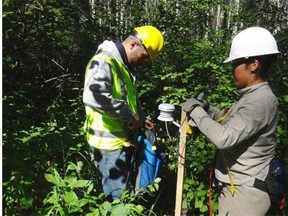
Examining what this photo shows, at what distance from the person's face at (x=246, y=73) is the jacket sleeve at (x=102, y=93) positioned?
0.97 metres

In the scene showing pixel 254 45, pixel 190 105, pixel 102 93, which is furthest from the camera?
pixel 102 93

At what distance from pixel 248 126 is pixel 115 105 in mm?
1079

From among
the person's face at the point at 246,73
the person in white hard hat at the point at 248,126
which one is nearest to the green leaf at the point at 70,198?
the person in white hard hat at the point at 248,126

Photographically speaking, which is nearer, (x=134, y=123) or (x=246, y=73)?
(x=246, y=73)

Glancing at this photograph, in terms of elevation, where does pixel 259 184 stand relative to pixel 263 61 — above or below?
below

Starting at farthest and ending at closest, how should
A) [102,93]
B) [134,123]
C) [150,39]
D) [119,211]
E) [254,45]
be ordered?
[150,39]
[134,123]
[102,93]
[254,45]
[119,211]

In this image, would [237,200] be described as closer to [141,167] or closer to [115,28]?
[141,167]

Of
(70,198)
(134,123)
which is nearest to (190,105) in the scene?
(134,123)

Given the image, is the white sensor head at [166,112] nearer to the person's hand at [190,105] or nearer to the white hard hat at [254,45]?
the person's hand at [190,105]

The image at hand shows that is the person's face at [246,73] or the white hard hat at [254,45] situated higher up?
the white hard hat at [254,45]

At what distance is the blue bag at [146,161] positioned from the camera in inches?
126

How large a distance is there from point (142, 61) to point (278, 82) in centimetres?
242

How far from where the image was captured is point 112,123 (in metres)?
3.06

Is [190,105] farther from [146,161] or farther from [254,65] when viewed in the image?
[146,161]
